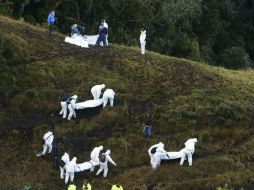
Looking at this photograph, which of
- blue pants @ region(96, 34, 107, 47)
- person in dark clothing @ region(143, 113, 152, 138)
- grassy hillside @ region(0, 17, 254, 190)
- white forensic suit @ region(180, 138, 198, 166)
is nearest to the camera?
grassy hillside @ region(0, 17, 254, 190)

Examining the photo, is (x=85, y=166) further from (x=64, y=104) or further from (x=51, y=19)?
(x=51, y=19)

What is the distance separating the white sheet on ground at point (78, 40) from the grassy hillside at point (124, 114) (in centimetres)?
63

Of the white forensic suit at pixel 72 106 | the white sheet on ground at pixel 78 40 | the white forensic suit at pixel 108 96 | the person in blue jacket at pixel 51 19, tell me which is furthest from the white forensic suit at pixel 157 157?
the person in blue jacket at pixel 51 19

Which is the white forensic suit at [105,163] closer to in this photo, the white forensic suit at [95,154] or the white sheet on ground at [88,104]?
the white forensic suit at [95,154]

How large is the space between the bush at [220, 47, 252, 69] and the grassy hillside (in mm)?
16804

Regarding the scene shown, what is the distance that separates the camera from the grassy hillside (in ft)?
101

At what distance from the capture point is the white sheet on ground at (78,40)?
42.1m

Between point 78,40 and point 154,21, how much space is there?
18.7m

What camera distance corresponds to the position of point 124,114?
115 feet

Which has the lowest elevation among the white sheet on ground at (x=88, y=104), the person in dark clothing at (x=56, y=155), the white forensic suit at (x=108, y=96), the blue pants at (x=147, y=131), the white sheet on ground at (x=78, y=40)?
the person in dark clothing at (x=56, y=155)

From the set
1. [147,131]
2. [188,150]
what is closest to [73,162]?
[147,131]

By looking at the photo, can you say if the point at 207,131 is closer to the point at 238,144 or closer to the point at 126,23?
the point at 238,144

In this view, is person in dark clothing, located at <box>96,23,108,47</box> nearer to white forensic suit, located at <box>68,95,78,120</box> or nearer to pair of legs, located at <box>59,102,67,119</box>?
white forensic suit, located at <box>68,95,78,120</box>

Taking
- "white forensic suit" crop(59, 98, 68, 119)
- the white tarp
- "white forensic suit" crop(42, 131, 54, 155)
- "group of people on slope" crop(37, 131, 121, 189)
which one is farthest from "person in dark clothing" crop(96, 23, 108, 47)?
"group of people on slope" crop(37, 131, 121, 189)
